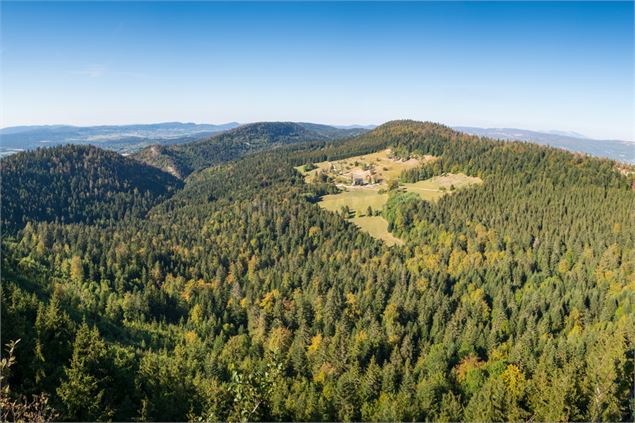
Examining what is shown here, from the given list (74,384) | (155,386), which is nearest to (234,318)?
(155,386)

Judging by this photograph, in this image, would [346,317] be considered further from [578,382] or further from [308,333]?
[578,382]

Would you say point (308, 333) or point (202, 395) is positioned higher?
point (202, 395)

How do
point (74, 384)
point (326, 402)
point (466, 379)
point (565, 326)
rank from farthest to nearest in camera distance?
point (565, 326), point (466, 379), point (326, 402), point (74, 384)

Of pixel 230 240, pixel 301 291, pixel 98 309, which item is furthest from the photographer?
pixel 230 240

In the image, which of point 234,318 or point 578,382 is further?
point 234,318

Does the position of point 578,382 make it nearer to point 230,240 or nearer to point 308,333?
point 308,333

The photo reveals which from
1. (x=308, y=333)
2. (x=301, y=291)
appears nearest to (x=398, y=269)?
(x=301, y=291)

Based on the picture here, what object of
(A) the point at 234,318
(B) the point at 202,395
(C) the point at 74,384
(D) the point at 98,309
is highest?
(C) the point at 74,384
